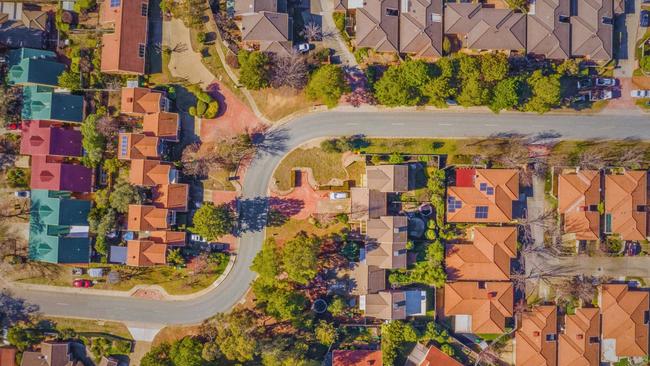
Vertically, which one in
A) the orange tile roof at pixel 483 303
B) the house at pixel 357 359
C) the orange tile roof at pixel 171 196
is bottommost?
the house at pixel 357 359

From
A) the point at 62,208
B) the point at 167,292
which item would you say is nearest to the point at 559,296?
Result: the point at 167,292

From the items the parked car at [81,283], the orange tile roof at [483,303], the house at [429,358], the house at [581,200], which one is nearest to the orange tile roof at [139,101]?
the parked car at [81,283]

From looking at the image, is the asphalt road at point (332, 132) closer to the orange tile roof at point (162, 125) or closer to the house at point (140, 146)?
the orange tile roof at point (162, 125)

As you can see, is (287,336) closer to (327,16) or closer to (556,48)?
(327,16)

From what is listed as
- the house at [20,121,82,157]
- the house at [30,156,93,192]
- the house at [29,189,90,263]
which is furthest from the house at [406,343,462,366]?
the house at [20,121,82,157]

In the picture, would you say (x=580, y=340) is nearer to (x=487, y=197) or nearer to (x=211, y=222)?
(x=487, y=197)

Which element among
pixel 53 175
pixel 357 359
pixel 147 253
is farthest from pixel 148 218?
pixel 357 359
